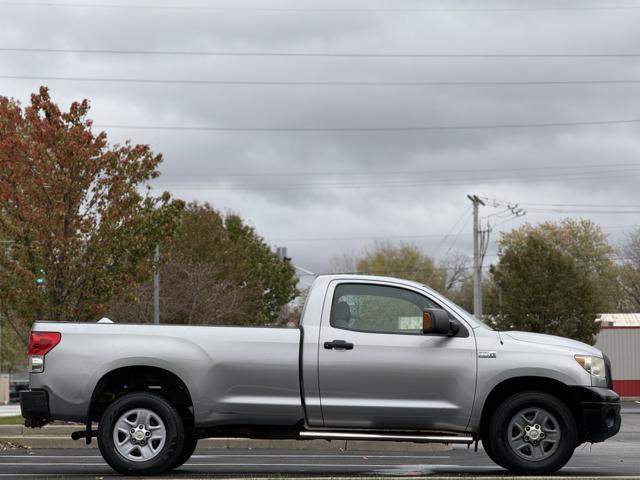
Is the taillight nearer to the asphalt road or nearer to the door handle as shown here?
the asphalt road

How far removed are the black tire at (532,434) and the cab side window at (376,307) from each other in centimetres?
118

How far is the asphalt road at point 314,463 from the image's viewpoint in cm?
1137

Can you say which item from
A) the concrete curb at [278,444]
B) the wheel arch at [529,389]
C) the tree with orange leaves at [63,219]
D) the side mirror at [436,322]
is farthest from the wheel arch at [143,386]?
the tree with orange leaves at [63,219]

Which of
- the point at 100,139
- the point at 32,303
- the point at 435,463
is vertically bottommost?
the point at 435,463

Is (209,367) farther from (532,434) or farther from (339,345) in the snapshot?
(532,434)

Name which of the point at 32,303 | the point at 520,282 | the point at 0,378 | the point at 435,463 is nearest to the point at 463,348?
the point at 435,463

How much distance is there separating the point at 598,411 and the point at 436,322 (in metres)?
1.81

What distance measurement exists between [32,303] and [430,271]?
83071 mm

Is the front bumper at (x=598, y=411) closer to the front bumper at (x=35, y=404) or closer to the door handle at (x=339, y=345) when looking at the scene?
the door handle at (x=339, y=345)

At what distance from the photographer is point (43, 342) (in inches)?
425

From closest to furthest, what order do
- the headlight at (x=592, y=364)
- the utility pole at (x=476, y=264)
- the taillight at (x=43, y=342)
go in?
the taillight at (x=43, y=342), the headlight at (x=592, y=364), the utility pole at (x=476, y=264)

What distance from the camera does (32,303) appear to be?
74.2 ft

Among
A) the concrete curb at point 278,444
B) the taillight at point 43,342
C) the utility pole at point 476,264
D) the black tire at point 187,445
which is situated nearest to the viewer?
the taillight at point 43,342

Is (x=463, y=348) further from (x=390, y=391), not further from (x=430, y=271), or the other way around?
(x=430, y=271)
